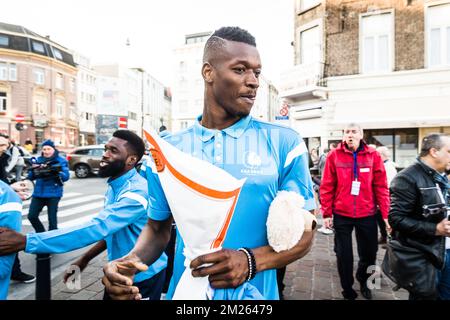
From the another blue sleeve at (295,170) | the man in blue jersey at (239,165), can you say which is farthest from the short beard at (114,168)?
the another blue sleeve at (295,170)

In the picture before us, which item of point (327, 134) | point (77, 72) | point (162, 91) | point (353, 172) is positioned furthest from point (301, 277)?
point (162, 91)

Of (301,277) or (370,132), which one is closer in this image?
(301,277)

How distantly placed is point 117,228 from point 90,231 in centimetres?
19

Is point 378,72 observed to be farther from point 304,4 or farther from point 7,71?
point 7,71

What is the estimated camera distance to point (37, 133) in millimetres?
36562

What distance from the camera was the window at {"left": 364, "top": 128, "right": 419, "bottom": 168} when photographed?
1351 centimetres

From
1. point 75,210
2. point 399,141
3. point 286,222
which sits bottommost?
point 75,210

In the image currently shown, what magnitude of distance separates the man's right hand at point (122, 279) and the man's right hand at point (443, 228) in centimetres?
256

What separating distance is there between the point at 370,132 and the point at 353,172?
1158 centimetres

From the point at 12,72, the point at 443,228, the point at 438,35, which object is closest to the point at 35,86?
the point at 12,72

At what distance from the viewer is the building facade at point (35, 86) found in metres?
32.2

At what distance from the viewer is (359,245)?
4.00 m

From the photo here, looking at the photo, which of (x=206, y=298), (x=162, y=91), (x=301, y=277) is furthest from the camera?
(x=162, y=91)
